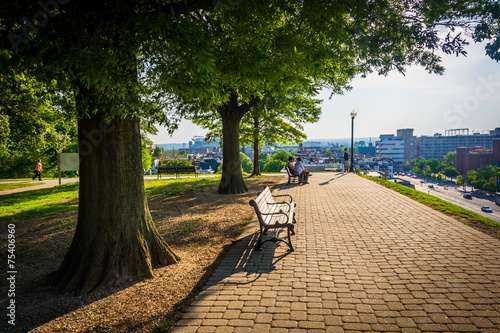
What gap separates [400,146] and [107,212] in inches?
7955

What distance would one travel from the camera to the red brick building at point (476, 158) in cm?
8662

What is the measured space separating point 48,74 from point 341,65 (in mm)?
6395

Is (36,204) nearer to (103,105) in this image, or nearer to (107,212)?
(107,212)

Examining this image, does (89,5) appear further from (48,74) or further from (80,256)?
(80,256)

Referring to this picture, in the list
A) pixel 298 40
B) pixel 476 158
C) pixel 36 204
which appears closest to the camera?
pixel 298 40

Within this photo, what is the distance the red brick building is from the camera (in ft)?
284

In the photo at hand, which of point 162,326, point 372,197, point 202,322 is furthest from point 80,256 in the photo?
point 372,197

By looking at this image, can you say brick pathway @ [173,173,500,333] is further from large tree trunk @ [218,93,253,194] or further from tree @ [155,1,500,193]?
large tree trunk @ [218,93,253,194]

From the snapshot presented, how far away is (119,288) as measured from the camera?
13.9ft

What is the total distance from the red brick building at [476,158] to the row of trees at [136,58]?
10103 cm

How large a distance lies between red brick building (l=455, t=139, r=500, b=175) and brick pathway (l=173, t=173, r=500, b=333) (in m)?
101

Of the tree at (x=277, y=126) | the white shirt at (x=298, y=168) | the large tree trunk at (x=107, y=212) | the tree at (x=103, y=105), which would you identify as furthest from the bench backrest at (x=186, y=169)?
the large tree trunk at (x=107, y=212)

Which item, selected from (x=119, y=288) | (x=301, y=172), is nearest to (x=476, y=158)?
(x=301, y=172)

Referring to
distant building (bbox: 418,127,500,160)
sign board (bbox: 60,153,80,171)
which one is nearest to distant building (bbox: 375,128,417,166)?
distant building (bbox: 418,127,500,160)
